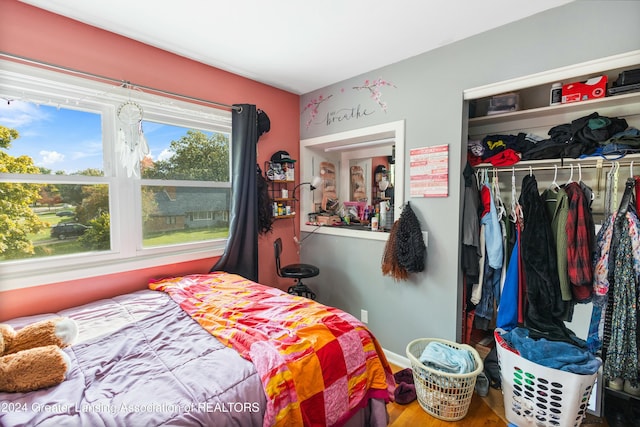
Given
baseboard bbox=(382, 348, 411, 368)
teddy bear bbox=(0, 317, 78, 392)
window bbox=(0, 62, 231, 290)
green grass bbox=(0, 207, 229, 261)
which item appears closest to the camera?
teddy bear bbox=(0, 317, 78, 392)

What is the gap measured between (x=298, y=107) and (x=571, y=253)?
2720 mm

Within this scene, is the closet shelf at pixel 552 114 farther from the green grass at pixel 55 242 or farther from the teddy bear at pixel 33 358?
the teddy bear at pixel 33 358

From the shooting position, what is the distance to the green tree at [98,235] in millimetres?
2051

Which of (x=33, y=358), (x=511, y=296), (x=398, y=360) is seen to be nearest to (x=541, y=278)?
(x=511, y=296)

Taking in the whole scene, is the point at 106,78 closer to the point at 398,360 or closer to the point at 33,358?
the point at 33,358

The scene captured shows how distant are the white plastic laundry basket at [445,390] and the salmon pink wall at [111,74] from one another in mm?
1725

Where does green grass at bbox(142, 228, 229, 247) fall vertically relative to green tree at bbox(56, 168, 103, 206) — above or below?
below

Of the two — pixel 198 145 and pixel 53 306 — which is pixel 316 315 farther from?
pixel 198 145

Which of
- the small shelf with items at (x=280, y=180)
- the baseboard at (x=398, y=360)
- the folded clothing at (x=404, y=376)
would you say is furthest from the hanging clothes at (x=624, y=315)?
the small shelf with items at (x=280, y=180)

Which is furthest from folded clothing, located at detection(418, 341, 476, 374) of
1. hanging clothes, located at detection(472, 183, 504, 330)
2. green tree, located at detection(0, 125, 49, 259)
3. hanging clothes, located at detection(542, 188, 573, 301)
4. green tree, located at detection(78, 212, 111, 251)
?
green tree, located at detection(0, 125, 49, 259)

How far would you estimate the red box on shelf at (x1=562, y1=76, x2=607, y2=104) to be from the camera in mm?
1772

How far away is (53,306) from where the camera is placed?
183 centimetres

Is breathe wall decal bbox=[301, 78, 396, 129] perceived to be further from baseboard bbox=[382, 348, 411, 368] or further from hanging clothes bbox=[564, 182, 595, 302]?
baseboard bbox=[382, 348, 411, 368]

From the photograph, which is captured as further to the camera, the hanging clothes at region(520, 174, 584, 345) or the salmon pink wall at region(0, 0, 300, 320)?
the hanging clothes at region(520, 174, 584, 345)
